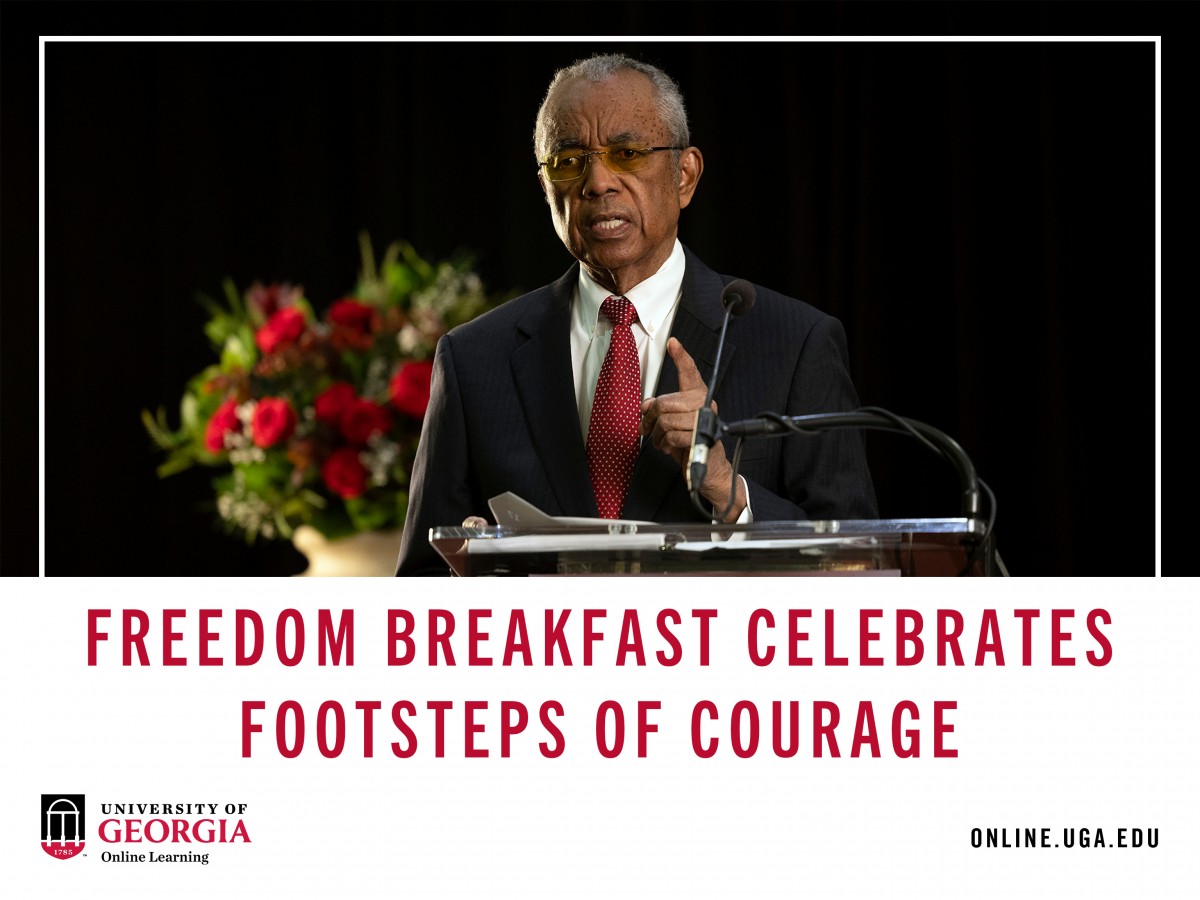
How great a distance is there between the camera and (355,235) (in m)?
3.75

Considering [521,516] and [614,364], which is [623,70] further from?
[521,516]

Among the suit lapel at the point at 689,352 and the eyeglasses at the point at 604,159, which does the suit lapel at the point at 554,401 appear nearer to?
the suit lapel at the point at 689,352

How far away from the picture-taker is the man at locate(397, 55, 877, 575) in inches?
72.2

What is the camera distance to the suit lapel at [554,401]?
1.84 metres

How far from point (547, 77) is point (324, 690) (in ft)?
8.73

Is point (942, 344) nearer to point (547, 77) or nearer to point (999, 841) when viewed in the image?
point (547, 77)

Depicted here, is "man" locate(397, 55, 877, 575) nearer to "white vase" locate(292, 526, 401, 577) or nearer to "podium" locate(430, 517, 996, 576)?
"podium" locate(430, 517, 996, 576)

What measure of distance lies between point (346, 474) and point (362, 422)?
0.10 metres

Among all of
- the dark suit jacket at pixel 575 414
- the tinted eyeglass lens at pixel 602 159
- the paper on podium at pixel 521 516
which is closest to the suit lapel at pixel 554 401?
the dark suit jacket at pixel 575 414

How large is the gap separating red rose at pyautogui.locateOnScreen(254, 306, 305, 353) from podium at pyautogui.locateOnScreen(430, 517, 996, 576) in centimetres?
150

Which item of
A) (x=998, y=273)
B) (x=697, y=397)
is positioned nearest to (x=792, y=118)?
(x=998, y=273)

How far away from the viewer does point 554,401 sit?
1894mm

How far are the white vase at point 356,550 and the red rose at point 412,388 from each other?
0.26 metres

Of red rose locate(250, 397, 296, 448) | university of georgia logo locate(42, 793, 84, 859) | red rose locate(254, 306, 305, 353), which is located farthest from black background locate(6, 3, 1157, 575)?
university of georgia logo locate(42, 793, 84, 859)
